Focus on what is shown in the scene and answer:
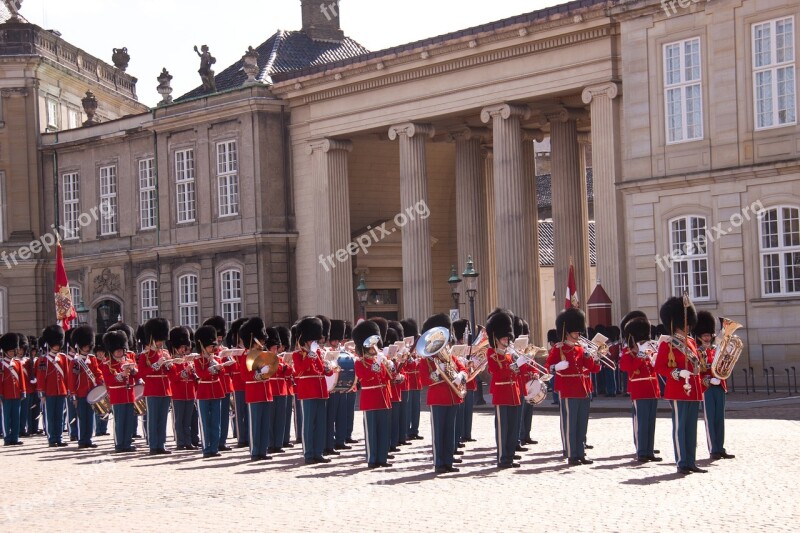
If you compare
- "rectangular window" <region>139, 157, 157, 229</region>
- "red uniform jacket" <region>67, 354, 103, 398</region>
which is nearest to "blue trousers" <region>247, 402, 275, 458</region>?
"red uniform jacket" <region>67, 354, 103, 398</region>

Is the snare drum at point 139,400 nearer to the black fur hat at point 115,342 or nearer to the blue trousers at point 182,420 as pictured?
the blue trousers at point 182,420

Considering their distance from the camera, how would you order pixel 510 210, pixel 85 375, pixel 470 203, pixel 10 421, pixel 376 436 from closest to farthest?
pixel 376 436
pixel 85 375
pixel 10 421
pixel 510 210
pixel 470 203

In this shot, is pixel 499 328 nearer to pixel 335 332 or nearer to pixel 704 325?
pixel 704 325

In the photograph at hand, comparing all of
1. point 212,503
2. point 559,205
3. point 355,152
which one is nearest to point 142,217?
point 355,152

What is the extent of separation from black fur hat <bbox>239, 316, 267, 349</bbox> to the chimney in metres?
27.9

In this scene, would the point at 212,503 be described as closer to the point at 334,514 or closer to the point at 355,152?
the point at 334,514

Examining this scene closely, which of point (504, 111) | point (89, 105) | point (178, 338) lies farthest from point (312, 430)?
point (89, 105)

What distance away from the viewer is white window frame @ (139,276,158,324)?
145 ft

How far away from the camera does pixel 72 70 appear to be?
4956 cm

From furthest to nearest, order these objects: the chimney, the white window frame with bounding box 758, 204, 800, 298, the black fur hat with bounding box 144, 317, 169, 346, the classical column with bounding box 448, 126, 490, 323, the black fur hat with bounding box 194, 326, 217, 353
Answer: the chimney, the classical column with bounding box 448, 126, 490, 323, the white window frame with bounding box 758, 204, 800, 298, the black fur hat with bounding box 144, 317, 169, 346, the black fur hat with bounding box 194, 326, 217, 353

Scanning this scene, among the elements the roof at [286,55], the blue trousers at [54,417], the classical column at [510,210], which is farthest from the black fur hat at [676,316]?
the roof at [286,55]

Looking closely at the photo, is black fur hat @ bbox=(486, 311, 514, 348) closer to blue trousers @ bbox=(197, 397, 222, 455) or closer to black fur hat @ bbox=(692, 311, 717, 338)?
black fur hat @ bbox=(692, 311, 717, 338)

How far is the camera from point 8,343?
78.7 feet

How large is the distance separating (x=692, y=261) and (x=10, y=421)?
1443cm
